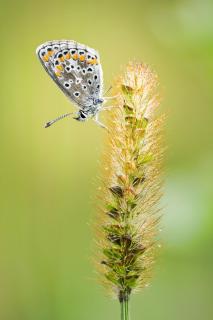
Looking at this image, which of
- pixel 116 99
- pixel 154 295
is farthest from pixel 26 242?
pixel 116 99

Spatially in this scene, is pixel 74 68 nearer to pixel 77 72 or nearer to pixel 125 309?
pixel 77 72

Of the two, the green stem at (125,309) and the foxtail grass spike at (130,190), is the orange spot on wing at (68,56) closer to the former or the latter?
the foxtail grass spike at (130,190)

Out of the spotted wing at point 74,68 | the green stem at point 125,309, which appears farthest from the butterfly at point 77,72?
the green stem at point 125,309

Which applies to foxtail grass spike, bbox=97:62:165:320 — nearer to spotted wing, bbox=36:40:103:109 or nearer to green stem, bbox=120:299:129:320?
green stem, bbox=120:299:129:320

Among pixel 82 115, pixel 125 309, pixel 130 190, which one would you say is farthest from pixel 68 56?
pixel 125 309

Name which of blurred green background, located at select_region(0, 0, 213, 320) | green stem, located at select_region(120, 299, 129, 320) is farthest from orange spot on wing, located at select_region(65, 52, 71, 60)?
green stem, located at select_region(120, 299, 129, 320)

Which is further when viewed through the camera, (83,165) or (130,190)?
(83,165)
